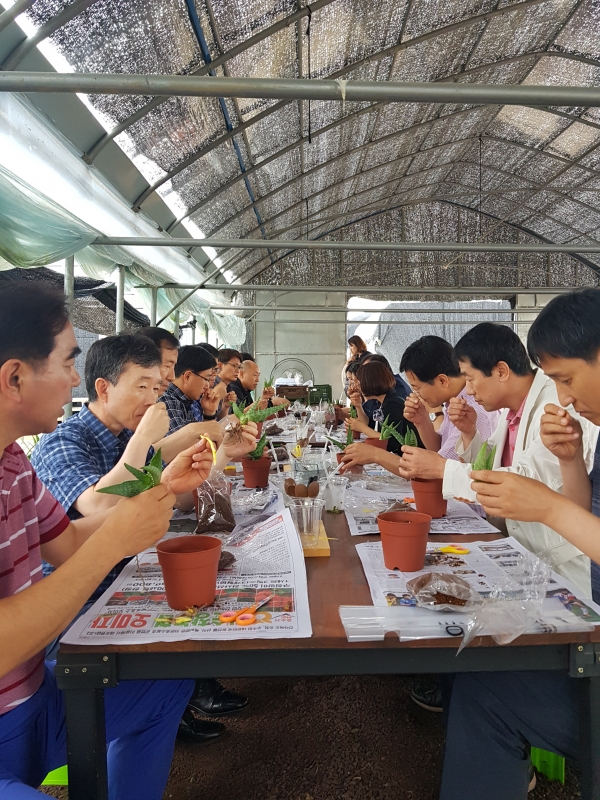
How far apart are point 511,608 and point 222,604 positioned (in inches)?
22.4

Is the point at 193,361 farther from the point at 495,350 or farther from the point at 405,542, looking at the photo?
the point at 405,542

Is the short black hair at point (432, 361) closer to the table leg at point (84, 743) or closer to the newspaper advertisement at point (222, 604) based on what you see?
the newspaper advertisement at point (222, 604)

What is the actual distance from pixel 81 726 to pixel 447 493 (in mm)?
1100

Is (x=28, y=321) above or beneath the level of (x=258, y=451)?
above

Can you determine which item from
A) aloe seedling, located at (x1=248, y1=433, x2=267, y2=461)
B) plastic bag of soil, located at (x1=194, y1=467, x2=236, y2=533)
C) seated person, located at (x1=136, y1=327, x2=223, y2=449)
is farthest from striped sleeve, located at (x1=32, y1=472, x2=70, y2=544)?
aloe seedling, located at (x1=248, y1=433, x2=267, y2=461)

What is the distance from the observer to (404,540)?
1.18 meters

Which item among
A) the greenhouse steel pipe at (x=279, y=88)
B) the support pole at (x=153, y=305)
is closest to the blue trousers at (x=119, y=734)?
the greenhouse steel pipe at (x=279, y=88)

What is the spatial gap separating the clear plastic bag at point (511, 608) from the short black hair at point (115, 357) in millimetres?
1257

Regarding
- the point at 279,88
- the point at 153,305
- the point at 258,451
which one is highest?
the point at 279,88

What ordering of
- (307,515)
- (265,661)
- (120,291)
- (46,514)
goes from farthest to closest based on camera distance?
1. (120,291)
2. (307,515)
3. (46,514)
4. (265,661)

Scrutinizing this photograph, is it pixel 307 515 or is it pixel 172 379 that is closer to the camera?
pixel 307 515

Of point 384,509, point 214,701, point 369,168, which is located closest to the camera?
point 384,509

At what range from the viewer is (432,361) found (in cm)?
272

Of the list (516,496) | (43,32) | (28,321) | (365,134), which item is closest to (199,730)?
(516,496)
